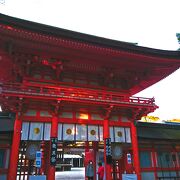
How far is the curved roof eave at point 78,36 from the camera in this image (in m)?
9.48

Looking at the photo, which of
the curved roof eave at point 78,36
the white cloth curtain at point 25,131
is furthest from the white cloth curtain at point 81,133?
the curved roof eave at point 78,36

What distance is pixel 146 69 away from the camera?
1348 centimetres

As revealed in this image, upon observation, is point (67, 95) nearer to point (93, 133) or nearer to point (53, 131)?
point (53, 131)

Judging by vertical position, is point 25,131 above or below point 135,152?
above

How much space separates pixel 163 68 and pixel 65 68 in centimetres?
674

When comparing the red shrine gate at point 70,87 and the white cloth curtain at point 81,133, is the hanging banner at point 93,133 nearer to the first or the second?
the red shrine gate at point 70,87

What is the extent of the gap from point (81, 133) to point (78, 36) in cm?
573

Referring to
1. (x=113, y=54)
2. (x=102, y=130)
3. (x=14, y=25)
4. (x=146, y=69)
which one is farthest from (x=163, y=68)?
(x=14, y=25)

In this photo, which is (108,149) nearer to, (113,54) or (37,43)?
(113,54)

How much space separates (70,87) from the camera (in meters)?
12.8

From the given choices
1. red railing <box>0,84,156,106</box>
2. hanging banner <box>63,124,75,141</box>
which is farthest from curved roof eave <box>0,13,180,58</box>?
hanging banner <box>63,124,75,141</box>

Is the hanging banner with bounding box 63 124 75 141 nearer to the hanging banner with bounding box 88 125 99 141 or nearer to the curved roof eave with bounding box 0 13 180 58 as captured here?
the hanging banner with bounding box 88 125 99 141

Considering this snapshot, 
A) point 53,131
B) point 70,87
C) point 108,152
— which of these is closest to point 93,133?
point 108,152

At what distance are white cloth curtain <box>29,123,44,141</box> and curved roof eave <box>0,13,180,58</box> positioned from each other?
5.15 m
